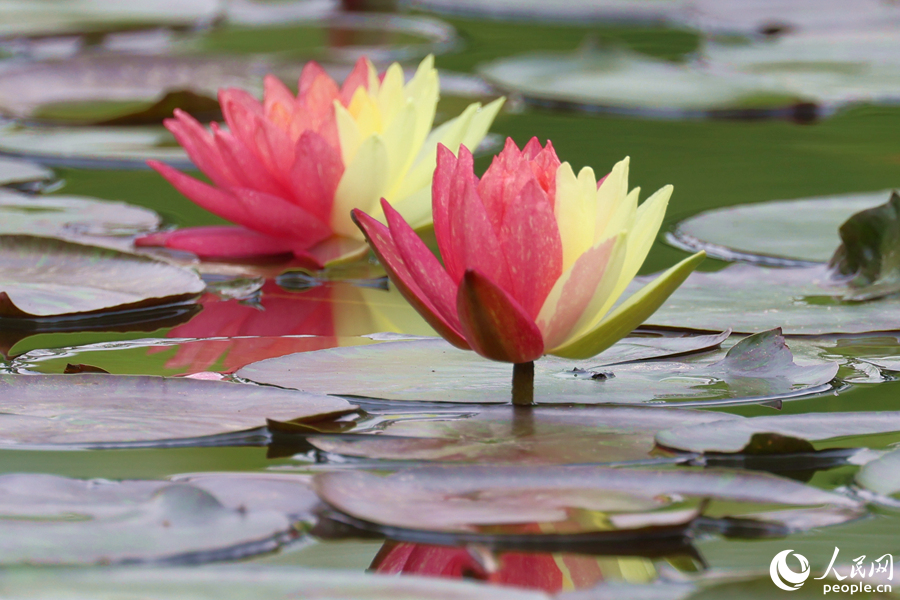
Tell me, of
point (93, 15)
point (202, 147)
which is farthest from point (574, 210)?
point (93, 15)


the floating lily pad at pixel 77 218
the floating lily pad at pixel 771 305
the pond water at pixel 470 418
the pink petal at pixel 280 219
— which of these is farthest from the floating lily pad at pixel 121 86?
the floating lily pad at pixel 771 305

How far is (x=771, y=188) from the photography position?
8.32ft

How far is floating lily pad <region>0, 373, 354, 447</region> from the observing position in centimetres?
→ 116

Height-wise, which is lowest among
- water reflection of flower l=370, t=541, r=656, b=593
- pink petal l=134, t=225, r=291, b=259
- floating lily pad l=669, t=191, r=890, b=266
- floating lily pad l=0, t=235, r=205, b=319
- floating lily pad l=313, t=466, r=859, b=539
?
water reflection of flower l=370, t=541, r=656, b=593

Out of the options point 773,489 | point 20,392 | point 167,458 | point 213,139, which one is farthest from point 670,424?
point 213,139

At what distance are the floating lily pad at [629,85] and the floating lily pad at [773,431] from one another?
228cm

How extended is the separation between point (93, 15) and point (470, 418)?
3.87 m

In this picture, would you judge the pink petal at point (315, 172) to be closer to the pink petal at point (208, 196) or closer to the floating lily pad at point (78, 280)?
the pink petal at point (208, 196)

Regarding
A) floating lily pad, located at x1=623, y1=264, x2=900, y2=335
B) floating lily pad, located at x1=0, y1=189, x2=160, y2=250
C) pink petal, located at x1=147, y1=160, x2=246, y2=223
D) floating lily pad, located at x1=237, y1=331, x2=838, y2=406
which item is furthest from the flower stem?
floating lily pad, located at x1=0, y1=189, x2=160, y2=250

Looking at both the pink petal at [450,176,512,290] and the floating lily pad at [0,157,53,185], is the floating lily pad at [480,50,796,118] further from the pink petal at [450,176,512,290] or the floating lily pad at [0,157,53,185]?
the pink petal at [450,176,512,290]

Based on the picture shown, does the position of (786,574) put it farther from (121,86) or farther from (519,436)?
(121,86)

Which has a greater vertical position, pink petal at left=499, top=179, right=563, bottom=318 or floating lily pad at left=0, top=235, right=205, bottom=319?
pink petal at left=499, top=179, right=563, bottom=318

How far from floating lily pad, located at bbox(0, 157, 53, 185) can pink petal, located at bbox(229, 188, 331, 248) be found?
0.74 metres

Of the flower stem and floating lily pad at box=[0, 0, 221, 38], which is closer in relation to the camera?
the flower stem
